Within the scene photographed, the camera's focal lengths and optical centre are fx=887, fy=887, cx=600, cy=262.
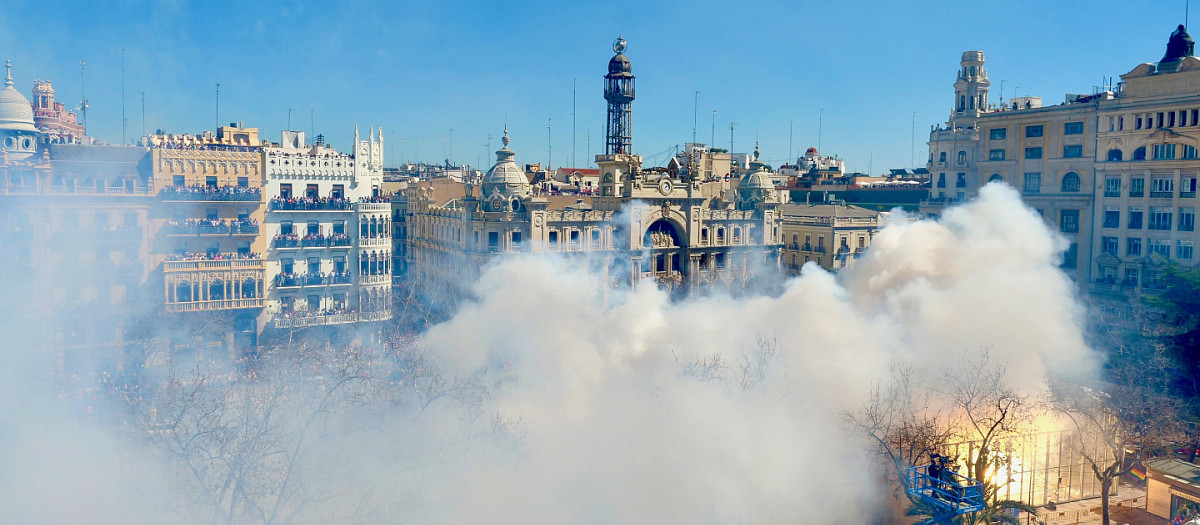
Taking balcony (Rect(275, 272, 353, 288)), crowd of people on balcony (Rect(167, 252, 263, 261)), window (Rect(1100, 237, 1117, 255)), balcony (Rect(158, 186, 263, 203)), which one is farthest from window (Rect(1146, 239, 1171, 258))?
balcony (Rect(158, 186, 263, 203))

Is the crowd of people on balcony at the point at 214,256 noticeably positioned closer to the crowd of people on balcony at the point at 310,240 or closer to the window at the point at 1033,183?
the crowd of people on balcony at the point at 310,240

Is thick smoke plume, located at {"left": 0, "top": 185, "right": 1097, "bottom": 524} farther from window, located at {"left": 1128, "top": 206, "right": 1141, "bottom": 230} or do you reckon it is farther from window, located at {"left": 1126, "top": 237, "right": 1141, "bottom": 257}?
window, located at {"left": 1128, "top": 206, "right": 1141, "bottom": 230}

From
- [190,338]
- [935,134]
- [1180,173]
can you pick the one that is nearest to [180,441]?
[190,338]

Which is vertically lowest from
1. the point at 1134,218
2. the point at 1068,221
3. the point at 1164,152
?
the point at 1068,221

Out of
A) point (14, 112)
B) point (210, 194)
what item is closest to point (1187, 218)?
point (210, 194)

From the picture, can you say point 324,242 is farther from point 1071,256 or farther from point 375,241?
point 1071,256
